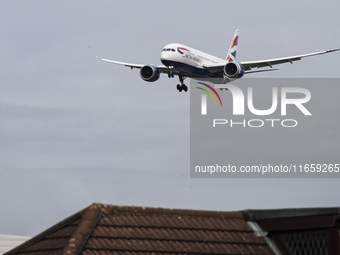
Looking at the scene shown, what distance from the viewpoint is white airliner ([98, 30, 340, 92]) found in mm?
58531

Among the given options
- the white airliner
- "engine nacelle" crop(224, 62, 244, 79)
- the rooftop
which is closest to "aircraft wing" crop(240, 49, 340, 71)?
the white airliner

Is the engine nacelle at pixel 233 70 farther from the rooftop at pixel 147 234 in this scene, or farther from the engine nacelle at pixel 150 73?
the rooftop at pixel 147 234

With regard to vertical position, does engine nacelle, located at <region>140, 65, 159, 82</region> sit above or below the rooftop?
above

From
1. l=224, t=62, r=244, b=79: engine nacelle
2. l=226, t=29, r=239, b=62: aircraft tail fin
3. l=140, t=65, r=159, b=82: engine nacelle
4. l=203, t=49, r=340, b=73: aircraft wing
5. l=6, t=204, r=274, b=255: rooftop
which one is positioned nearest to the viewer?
l=6, t=204, r=274, b=255: rooftop

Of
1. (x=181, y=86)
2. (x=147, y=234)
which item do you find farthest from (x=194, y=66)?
(x=147, y=234)

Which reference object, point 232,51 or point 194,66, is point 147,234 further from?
point 232,51

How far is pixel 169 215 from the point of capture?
1202 centimetres

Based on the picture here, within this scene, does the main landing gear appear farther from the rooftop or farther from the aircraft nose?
the rooftop

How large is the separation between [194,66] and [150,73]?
3.85 metres

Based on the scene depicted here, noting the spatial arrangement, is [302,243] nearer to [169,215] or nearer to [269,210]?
[269,210]

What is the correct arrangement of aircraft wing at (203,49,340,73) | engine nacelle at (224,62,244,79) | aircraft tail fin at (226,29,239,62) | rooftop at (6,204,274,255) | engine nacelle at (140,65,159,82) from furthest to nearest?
aircraft tail fin at (226,29,239,62) < aircraft wing at (203,49,340,73) < engine nacelle at (224,62,244,79) < engine nacelle at (140,65,159,82) < rooftop at (6,204,274,255)

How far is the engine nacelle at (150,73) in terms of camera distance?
58.2 m

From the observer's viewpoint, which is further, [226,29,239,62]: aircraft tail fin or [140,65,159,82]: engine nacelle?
[226,29,239,62]: aircraft tail fin

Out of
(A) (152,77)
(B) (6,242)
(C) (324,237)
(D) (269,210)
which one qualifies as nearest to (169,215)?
(D) (269,210)
